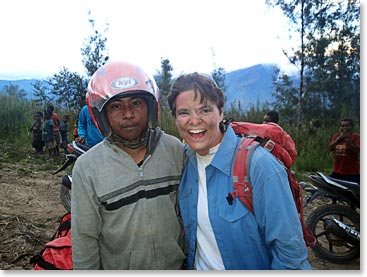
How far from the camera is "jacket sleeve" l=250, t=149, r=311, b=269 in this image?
0.79 metres

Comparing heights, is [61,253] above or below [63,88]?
below

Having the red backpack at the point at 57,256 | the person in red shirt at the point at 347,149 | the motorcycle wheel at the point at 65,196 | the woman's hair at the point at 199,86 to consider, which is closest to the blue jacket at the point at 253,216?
the woman's hair at the point at 199,86

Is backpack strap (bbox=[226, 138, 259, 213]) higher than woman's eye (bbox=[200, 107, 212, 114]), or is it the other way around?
woman's eye (bbox=[200, 107, 212, 114])

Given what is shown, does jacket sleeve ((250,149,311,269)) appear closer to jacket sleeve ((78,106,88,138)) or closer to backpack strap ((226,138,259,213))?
backpack strap ((226,138,259,213))

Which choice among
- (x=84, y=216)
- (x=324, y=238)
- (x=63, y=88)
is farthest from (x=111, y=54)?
(x=324, y=238)

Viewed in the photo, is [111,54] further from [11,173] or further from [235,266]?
[235,266]

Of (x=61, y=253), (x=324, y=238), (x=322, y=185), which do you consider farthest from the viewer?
(x=324, y=238)

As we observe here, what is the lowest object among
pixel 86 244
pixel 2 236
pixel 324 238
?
pixel 324 238

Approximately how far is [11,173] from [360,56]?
1.62 metres

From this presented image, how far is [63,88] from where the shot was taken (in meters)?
1.43

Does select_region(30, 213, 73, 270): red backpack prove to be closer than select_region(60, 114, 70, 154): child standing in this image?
Yes

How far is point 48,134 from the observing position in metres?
1.53

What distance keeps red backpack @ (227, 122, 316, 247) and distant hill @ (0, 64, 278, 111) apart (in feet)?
1.49

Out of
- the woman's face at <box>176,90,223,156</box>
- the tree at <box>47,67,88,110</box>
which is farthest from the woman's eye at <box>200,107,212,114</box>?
the tree at <box>47,67,88,110</box>
